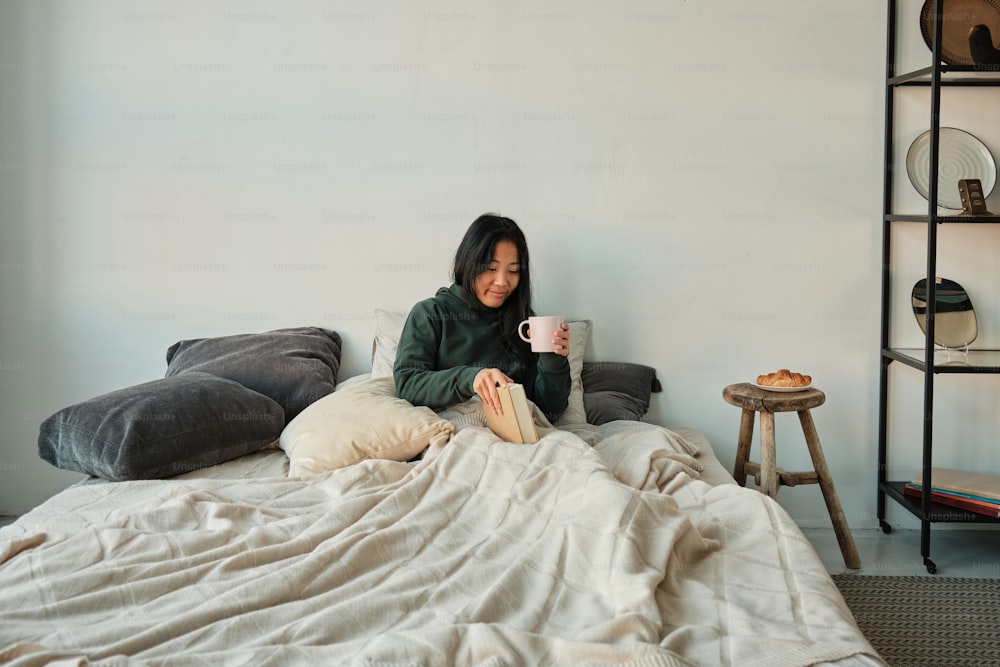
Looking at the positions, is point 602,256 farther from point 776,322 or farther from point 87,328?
point 87,328

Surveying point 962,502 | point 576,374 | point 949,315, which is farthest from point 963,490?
point 576,374

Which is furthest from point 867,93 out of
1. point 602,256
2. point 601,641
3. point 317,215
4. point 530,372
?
point 601,641

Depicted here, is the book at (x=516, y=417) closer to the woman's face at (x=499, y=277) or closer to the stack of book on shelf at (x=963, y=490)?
the woman's face at (x=499, y=277)

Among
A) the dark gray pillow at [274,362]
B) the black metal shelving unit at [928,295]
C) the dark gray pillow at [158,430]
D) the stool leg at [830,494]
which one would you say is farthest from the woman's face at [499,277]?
the black metal shelving unit at [928,295]

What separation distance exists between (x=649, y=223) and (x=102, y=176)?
184 cm

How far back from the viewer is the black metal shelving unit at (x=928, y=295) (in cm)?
267

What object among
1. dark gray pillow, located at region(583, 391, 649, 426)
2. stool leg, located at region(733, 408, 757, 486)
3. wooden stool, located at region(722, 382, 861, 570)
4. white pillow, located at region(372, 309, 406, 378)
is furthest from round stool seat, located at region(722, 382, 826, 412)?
white pillow, located at region(372, 309, 406, 378)

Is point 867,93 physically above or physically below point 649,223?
above

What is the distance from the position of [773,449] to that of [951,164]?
1146mm

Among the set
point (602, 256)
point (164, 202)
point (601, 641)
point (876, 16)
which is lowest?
point (601, 641)

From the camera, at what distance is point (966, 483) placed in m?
2.86

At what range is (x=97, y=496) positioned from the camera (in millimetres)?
2061

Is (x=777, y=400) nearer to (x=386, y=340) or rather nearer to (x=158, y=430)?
(x=386, y=340)

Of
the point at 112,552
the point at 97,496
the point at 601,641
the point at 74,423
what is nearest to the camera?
the point at 601,641
